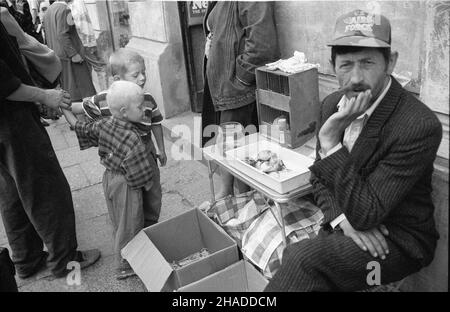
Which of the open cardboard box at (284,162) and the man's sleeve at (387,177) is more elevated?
the man's sleeve at (387,177)

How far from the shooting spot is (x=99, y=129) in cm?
285

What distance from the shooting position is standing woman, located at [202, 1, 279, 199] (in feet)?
11.0

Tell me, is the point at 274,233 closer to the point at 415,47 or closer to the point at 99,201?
the point at 415,47

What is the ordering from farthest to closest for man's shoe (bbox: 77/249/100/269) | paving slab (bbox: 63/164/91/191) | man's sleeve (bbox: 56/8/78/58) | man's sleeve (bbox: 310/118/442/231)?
man's sleeve (bbox: 56/8/78/58) < paving slab (bbox: 63/164/91/191) < man's shoe (bbox: 77/249/100/269) < man's sleeve (bbox: 310/118/442/231)

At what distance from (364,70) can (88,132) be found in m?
1.80

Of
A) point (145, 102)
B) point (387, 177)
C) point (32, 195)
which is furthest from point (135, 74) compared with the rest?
point (387, 177)

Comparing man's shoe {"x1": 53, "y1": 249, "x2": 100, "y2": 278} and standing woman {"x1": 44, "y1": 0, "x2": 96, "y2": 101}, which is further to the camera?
standing woman {"x1": 44, "y1": 0, "x2": 96, "y2": 101}

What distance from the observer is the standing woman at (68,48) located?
603cm

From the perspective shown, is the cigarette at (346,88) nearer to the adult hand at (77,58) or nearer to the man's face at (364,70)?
the man's face at (364,70)

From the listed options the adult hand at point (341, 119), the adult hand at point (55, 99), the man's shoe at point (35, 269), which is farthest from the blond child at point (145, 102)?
the adult hand at point (341, 119)

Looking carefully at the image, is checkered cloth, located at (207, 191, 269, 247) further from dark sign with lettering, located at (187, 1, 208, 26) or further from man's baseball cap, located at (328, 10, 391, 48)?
dark sign with lettering, located at (187, 1, 208, 26)

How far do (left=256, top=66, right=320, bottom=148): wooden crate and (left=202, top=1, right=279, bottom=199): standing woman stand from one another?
0.13 meters

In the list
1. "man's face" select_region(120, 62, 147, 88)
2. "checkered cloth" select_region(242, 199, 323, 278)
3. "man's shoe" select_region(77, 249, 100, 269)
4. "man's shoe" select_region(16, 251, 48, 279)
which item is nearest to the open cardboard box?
"checkered cloth" select_region(242, 199, 323, 278)

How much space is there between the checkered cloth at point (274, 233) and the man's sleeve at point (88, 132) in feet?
3.92
